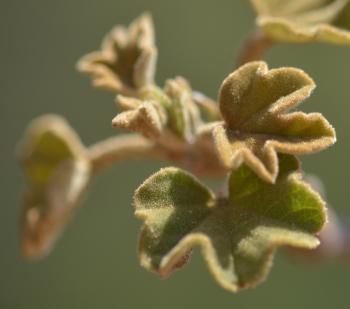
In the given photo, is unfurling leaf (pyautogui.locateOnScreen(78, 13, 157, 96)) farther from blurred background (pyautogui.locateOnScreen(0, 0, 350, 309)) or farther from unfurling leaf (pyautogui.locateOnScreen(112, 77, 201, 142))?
blurred background (pyautogui.locateOnScreen(0, 0, 350, 309))

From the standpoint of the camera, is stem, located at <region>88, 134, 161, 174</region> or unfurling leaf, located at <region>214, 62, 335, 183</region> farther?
stem, located at <region>88, 134, 161, 174</region>

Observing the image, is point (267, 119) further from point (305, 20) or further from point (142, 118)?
point (305, 20)

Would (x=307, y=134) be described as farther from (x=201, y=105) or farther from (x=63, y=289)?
(x=63, y=289)

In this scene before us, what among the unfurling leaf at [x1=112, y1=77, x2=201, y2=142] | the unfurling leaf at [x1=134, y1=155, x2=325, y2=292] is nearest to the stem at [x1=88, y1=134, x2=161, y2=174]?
the unfurling leaf at [x1=112, y1=77, x2=201, y2=142]

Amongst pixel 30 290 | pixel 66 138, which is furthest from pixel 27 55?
pixel 66 138

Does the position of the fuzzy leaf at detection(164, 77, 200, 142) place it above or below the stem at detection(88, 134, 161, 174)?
below

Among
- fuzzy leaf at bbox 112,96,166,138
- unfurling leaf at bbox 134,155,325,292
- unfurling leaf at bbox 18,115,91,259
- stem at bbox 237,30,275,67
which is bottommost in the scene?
unfurling leaf at bbox 134,155,325,292

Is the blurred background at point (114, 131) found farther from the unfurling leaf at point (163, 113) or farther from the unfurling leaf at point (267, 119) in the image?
the unfurling leaf at point (267, 119)
